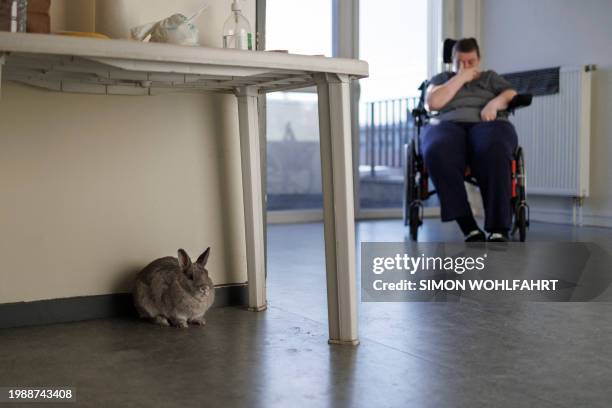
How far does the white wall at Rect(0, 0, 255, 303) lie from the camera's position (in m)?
2.01

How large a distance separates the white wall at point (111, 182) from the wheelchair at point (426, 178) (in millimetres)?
1725

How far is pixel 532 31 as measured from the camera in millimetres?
5305

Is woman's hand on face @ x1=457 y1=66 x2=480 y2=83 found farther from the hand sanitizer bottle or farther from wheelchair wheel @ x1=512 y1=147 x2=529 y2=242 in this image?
the hand sanitizer bottle

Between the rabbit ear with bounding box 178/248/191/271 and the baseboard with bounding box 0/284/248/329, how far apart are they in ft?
0.78

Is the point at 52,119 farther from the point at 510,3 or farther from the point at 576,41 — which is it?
the point at 510,3

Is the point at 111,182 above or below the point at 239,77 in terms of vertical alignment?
below

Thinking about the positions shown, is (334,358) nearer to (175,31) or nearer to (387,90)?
(175,31)

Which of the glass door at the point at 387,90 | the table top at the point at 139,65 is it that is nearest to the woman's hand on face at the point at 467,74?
the glass door at the point at 387,90

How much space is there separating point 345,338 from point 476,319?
1.59 ft

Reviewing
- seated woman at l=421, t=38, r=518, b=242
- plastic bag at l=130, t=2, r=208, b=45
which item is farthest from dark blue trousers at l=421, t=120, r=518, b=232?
plastic bag at l=130, t=2, r=208, b=45

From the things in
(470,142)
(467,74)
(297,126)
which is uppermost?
(467,74)

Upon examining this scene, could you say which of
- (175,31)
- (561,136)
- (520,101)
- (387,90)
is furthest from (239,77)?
(387,90)

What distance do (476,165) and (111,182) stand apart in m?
2.01

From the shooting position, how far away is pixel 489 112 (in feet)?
12.2
